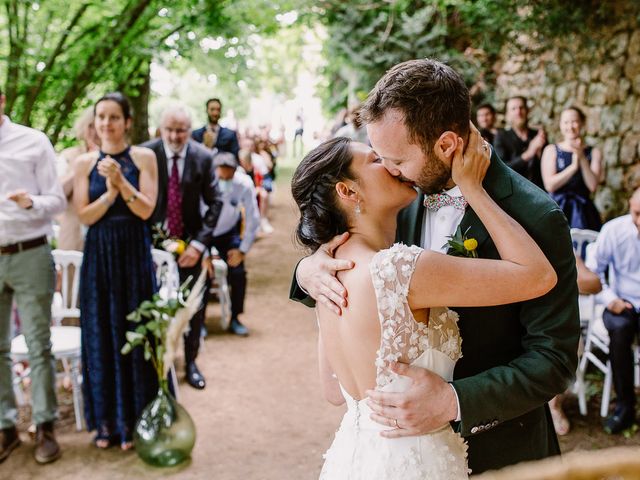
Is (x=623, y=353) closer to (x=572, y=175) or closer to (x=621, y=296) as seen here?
(x=621, y=296)

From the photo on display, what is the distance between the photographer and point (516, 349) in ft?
4.73

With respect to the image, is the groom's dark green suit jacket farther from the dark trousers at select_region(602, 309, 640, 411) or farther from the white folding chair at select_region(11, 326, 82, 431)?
the white folding chair at select_region(11, 326, 82, 431)

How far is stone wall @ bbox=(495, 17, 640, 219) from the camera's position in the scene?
5.74 m

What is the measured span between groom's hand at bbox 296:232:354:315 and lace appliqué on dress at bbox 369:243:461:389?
3.5 inches

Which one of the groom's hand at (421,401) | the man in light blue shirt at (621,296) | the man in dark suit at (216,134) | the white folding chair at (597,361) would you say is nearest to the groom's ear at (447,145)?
the groom's hand at (421,401)

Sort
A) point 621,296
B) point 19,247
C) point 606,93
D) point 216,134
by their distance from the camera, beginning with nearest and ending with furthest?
point 19,247 < point 621,296 < point 606,93 < point 216,134

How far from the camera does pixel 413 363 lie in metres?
1.40

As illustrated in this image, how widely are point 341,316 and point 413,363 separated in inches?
7.1

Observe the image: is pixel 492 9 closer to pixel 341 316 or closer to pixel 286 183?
pixel 341 316

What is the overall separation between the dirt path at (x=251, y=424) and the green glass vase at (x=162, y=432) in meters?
0.08

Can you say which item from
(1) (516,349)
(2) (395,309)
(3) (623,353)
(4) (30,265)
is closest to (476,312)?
(1) (516,349)

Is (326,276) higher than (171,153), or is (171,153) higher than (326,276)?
(326,276)

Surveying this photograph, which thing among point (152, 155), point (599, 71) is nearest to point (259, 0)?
point (599, 71)

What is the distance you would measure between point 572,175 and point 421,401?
4013 millimetres
